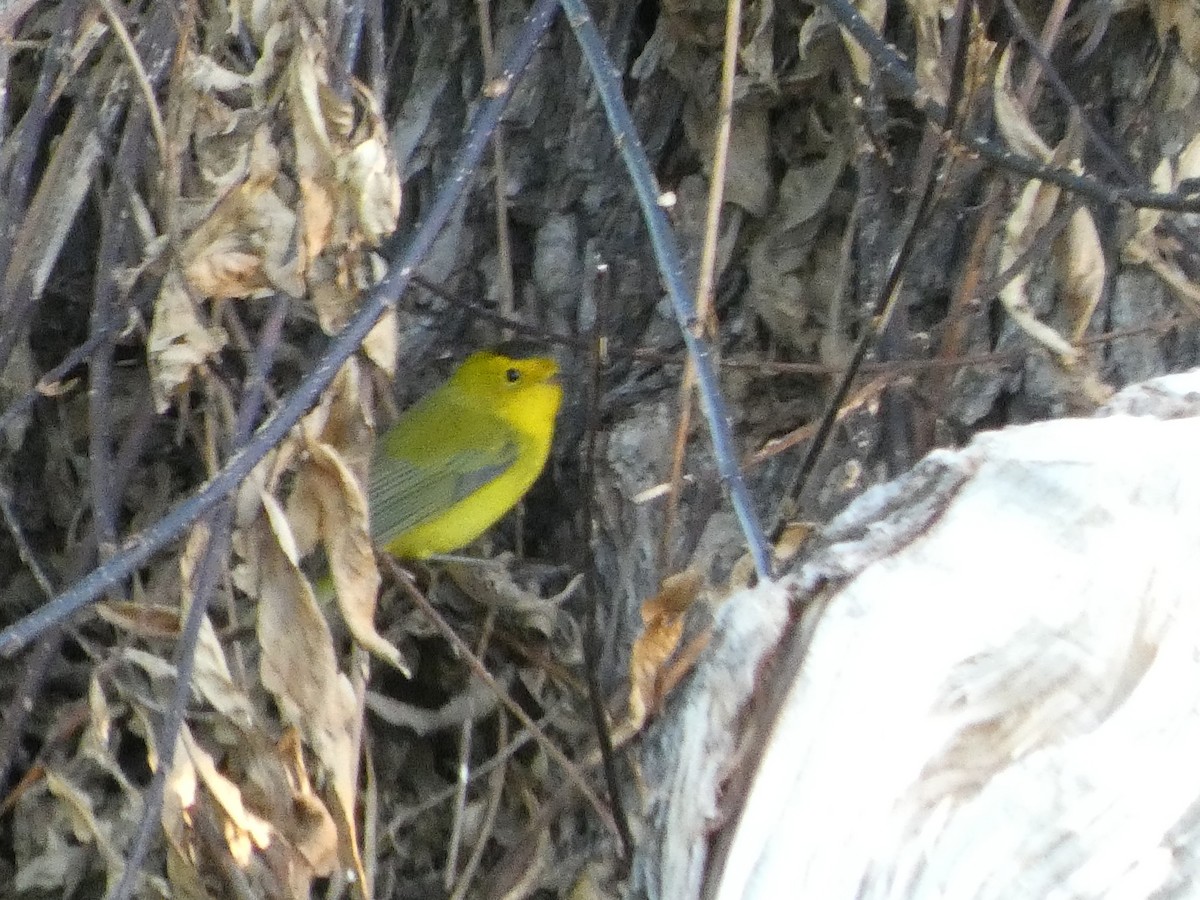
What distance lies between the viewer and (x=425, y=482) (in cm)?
300

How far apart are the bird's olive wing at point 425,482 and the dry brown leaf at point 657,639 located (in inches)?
54.5

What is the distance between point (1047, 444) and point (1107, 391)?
56 centimetres

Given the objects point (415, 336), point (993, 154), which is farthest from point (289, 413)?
point (415, 336)

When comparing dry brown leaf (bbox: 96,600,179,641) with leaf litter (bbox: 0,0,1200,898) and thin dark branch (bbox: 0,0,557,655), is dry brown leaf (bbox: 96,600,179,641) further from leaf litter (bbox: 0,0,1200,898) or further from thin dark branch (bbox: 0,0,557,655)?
thin dark branch (bbox: 0,0,557,655)

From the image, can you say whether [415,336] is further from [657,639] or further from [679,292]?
[657,639]

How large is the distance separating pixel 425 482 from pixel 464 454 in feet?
0.33

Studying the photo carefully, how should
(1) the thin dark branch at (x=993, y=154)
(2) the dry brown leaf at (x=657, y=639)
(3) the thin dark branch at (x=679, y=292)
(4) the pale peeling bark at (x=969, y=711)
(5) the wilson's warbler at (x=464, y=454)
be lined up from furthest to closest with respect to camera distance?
1. (5) the wilson's warbler at (x=464, y=454)
2. (1) the thin dark branch at (x=993, y=154)
3. (3) the thin dark branch at (x=679, y=292)
4. (2) the dry brown leaf at (x=657, y=639)
5. (4) the pale peeling bark at (x=969, y=711)

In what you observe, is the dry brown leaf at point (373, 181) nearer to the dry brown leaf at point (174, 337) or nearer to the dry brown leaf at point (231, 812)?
the dry brown leaf at point (174, 337)

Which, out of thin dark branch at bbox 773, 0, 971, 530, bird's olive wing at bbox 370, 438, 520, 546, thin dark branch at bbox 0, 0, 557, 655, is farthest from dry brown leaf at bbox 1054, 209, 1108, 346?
bird's olive wing at bbox 370, 438, 520, 546

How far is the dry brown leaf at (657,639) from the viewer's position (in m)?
1.46

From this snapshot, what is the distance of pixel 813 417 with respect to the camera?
7.86ft

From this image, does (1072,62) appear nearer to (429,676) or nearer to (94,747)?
(429,676)

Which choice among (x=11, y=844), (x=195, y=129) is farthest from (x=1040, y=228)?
(x=11, y=844)

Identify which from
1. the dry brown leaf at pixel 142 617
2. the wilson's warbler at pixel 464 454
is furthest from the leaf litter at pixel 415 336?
the wilson's warbler at pixel 464 454
